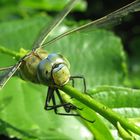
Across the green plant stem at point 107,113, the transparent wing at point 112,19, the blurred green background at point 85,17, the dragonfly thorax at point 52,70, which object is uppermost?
the blurred green background at point 85,17

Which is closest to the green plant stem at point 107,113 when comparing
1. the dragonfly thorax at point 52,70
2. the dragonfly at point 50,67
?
the dragonfly at point 50,67

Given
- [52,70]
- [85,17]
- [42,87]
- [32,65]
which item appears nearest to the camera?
[52,70]

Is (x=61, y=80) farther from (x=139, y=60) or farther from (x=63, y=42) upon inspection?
(x=139, y=60)

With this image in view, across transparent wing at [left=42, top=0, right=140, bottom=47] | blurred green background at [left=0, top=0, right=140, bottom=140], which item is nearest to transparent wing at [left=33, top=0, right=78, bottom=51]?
transparent wing at [left=42, top=0, right=140, bottom=47]

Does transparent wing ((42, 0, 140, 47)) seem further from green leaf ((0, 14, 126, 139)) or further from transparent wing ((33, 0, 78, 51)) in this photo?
green leaf ((0, 14, 126, 139))

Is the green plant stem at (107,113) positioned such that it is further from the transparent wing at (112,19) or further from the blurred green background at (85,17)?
the blurred green background at (85,17)

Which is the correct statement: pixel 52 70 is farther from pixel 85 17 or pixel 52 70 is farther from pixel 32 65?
pixel 85 17

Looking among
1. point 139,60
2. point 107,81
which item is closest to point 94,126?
point 107,81

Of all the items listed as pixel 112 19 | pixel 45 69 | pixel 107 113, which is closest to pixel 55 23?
pixel 112 19
